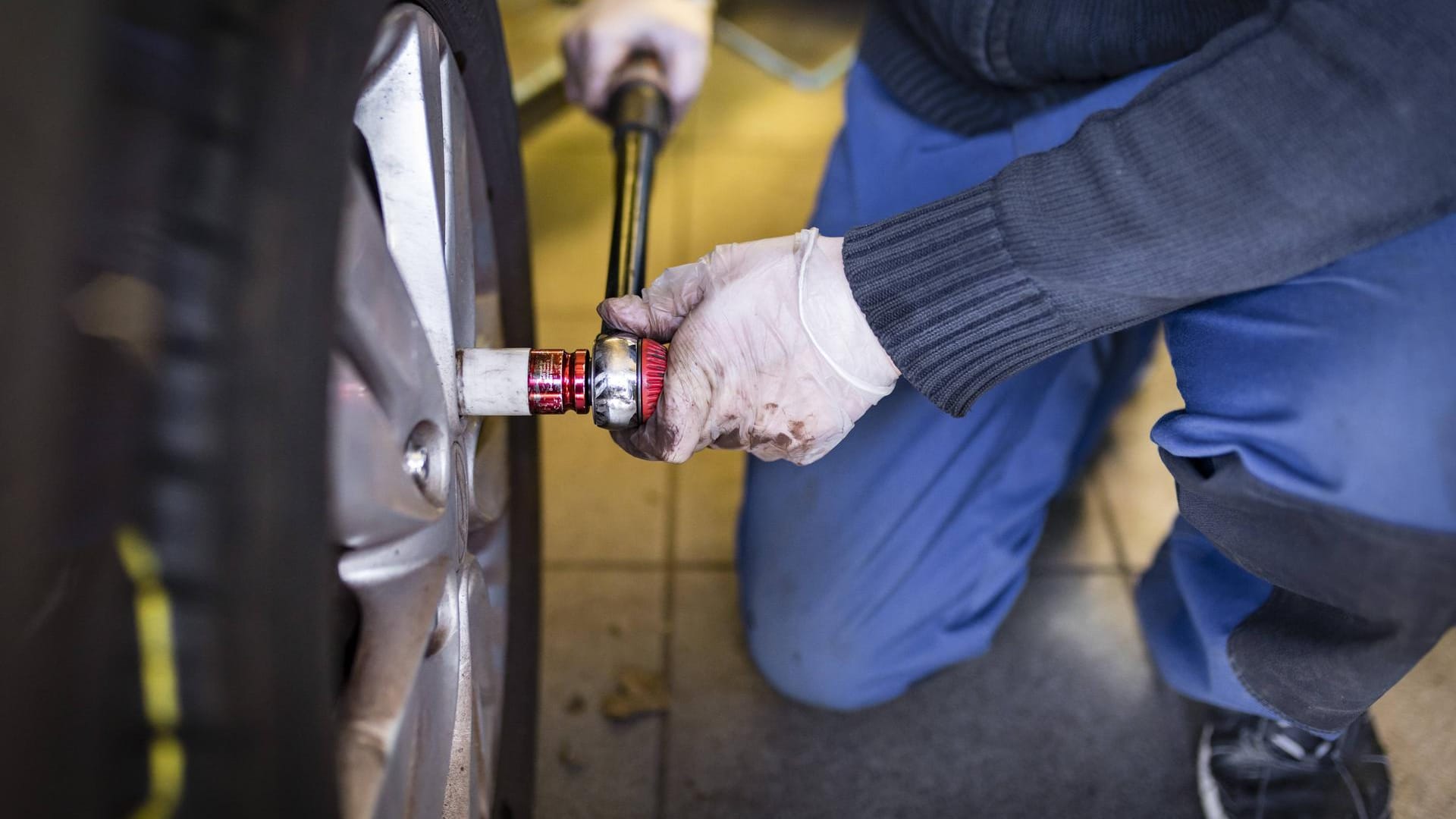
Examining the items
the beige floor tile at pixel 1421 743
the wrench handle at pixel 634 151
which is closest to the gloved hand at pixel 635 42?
the wrench handle at pixel 634 151

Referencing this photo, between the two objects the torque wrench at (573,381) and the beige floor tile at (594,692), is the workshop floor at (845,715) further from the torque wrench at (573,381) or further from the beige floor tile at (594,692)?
the torque wrench at (573,381)

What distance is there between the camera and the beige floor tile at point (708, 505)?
1145 mm

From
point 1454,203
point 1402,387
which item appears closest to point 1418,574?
point 1402,387

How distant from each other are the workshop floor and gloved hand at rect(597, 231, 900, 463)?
43 cm

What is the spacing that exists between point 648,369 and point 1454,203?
1.51ft

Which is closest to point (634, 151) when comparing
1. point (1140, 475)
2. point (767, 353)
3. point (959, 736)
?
point (767, 353)

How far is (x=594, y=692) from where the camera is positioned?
998 mm

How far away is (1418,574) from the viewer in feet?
1.70

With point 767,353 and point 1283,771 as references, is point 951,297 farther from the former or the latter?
point 1283,771

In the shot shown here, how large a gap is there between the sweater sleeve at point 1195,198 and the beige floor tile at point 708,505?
572 millimetres

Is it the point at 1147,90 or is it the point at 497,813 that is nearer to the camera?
the point at 1147,90

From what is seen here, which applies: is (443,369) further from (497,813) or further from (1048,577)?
(1048,577)

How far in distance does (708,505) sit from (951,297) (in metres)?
0.64

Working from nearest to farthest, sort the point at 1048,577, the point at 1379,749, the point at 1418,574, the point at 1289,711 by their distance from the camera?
the point at 1418,574
the point at 1289,711
the point at 1379,749
the point at 1048,577
